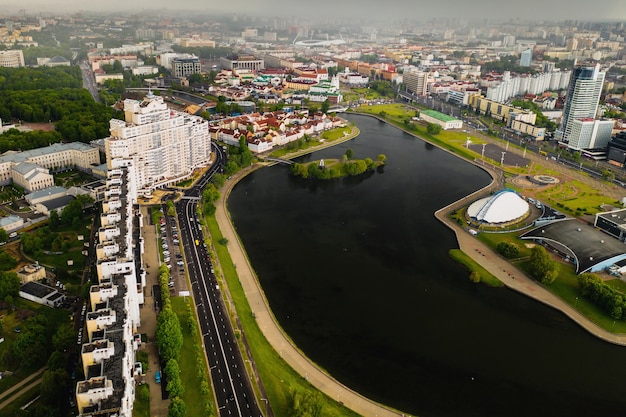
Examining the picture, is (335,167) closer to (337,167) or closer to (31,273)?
(337,167)

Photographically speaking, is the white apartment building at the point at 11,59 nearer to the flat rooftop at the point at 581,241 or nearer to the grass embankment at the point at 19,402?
the grass embankment at the point at 19,402

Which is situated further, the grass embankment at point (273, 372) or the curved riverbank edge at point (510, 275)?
the curved riverbank edge at point (510, 275)

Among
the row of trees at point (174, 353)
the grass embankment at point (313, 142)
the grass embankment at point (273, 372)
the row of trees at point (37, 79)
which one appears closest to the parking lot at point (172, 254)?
the row of trees at point (174, 353)

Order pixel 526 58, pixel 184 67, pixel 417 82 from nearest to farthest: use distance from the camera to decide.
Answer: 1. pixel 417 82
2. pixel 184 67
3. pixel 526 58

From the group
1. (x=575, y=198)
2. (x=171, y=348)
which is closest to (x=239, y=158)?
(x=171, y=348)

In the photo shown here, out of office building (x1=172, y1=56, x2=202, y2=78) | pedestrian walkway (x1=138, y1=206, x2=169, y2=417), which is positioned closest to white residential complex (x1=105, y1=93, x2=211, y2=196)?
pedestrian walkway (x1=138, y1=206, x2=169, y2=417)

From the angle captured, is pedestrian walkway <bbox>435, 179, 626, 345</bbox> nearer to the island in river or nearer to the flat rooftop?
the flat rooftop
